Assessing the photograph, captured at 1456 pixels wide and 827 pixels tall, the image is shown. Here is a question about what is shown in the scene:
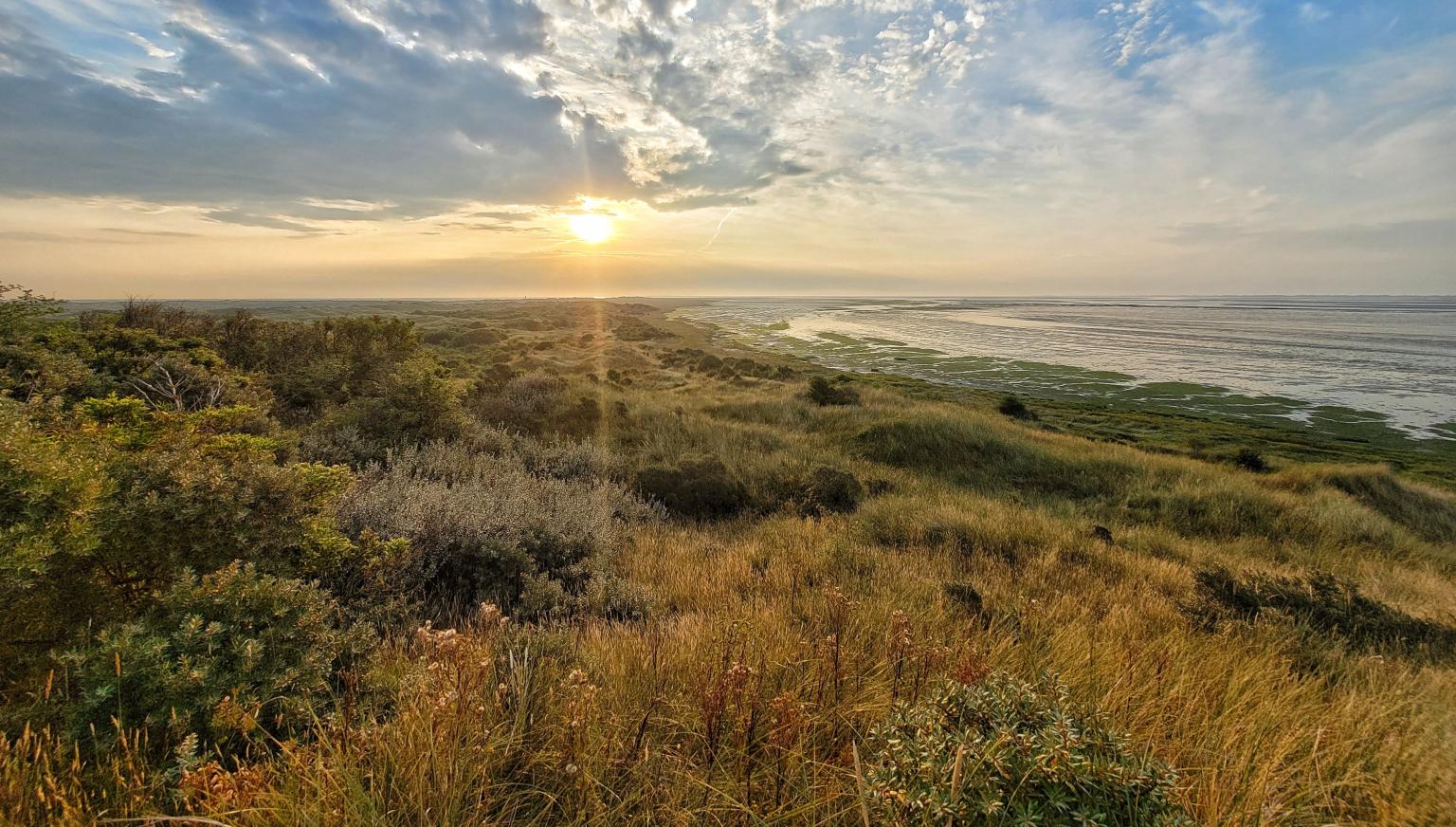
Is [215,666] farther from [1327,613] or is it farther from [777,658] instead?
[1327,613]

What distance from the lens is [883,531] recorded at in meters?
8.34

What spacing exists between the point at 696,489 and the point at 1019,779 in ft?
27.5

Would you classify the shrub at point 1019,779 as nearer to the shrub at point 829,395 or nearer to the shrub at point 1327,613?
the shrub at point 1327,613

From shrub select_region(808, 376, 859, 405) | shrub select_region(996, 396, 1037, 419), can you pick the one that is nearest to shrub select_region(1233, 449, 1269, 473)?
shrub select_region(996, 396, 1037, 419)

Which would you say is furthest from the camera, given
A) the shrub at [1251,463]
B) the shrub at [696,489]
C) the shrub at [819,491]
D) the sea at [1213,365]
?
the sea at [1213,365]

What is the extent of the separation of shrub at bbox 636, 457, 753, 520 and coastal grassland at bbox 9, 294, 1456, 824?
69 millimetres

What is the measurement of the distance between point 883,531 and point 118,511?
8.07 meters

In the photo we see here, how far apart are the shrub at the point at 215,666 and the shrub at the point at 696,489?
6.82 m

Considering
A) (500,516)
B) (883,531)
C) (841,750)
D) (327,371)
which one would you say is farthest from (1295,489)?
(327,371)

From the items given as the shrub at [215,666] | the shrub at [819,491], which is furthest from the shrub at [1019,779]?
the shrub at [819,491]

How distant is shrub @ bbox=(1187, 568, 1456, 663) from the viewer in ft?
17.1

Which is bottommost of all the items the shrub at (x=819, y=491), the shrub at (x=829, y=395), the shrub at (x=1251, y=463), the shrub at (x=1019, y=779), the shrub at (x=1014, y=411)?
the shrub at (x=1251, y=463)

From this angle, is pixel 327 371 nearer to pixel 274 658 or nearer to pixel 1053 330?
pixel 274 658

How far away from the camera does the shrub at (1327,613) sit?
5.21 meters
